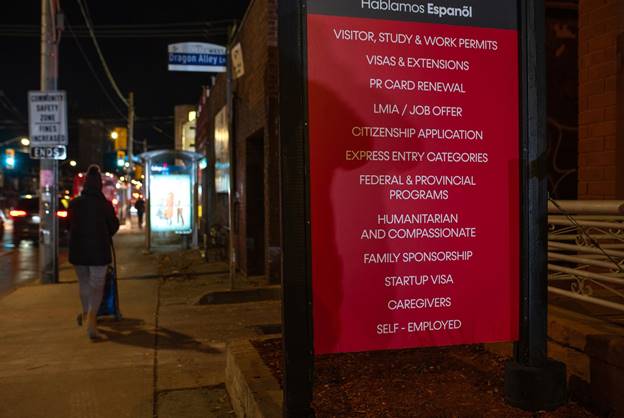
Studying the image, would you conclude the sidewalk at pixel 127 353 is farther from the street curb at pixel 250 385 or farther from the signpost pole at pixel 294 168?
the signpost pole at pixel 294 168

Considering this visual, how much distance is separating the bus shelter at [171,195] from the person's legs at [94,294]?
11.0m

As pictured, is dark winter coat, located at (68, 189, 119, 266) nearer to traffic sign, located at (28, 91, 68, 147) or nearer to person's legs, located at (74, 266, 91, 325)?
person's legs, located at (74, 266, 91, 325)

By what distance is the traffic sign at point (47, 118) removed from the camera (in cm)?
1243

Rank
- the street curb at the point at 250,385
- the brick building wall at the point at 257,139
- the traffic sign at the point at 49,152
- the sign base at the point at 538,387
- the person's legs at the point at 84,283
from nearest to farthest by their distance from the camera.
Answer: the sign base at the point at 538,387, the street curb at the point at 250,385, the person's legs at the point at 84,283, the brick building wall at the point at 257,139, the traffic sign at the point at 49,152

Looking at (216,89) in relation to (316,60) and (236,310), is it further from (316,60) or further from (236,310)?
(316,60)

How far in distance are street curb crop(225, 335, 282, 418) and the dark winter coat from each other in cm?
263

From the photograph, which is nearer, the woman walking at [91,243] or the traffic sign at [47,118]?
the woman walking at [91,243]

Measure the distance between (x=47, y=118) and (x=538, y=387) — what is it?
38.0ft

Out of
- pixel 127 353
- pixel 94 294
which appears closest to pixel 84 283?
pixel 94 294

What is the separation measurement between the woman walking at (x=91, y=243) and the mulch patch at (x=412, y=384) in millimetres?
2766

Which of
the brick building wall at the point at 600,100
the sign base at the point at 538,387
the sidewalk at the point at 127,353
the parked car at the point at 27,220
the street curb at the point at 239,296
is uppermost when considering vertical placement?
the brick building wall at the point at 600,100

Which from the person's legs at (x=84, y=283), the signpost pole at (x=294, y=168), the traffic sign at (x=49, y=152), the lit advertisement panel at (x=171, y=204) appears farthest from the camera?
the lit advertisement panel at (x=171, y=204)

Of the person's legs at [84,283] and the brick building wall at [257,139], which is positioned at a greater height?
the brick building wall at [257,139]

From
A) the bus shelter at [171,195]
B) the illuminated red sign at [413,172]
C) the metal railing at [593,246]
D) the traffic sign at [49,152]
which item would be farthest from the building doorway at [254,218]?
the illuminated red sign at [413,172]
